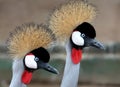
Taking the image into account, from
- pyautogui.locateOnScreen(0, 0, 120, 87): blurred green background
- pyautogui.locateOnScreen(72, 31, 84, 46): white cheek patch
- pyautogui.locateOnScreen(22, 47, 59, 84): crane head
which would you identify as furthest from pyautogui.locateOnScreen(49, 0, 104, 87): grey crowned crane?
pyautogui.locateOnScreen(0, 0, 120, 87): blurred green background

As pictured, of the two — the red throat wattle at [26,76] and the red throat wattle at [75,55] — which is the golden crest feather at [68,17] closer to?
the red throat wattle at [75,55]

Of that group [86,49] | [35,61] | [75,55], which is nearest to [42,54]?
[35,61]

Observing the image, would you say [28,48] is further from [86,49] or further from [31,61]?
[86,49]

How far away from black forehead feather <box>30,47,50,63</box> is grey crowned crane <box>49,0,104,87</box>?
128 millimetres

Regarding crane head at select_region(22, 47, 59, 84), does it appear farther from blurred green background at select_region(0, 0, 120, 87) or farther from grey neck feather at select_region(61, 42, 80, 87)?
blurred green background at select_region(0, 0, 120, 87)

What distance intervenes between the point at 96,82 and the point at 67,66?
1.78 m

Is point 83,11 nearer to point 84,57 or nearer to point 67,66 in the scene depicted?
point 67,66

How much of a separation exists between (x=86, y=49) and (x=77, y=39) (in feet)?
5.99

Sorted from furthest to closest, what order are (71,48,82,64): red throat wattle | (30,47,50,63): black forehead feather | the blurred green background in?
the blurred green background → (71,48,82,64): red throat wattle → (30,47,50,63): black forehead feather

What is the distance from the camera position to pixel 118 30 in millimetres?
5219

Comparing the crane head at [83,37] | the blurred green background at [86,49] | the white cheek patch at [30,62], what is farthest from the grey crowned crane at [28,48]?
the blurred green background at [86,49]

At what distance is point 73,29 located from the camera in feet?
9.68

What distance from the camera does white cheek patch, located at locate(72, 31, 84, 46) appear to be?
2910 mm

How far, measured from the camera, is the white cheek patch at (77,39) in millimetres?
2910
